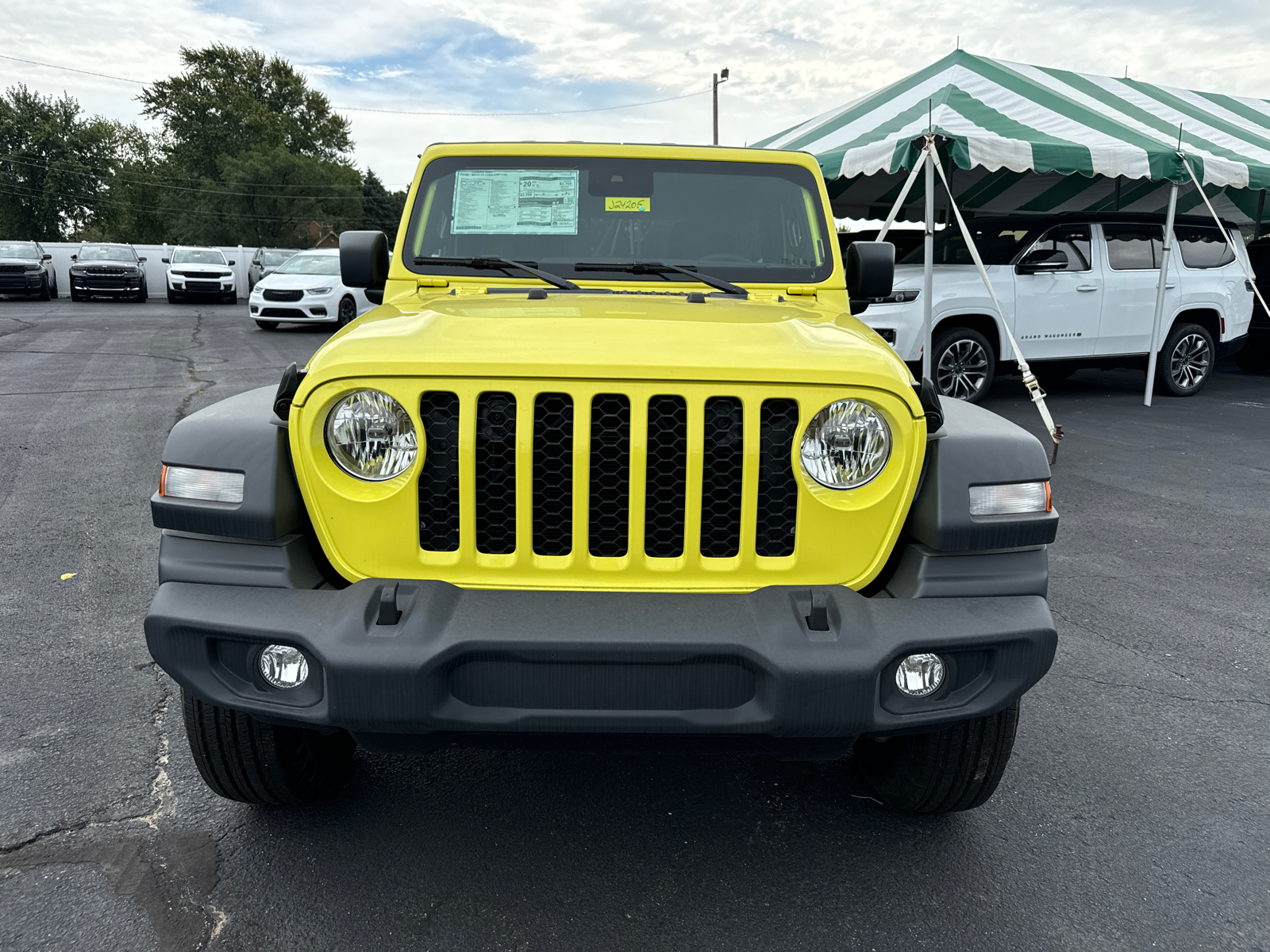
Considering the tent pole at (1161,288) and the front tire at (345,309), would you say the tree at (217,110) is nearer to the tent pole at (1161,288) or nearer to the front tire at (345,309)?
the front tire at (345,309)

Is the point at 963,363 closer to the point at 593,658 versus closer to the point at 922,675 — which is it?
the point at 922,675

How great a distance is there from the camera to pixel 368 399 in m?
2.13

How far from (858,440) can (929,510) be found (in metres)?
0.23

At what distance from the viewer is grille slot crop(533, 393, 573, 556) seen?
2.12 metres

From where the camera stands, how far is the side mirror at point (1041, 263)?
9797 mm

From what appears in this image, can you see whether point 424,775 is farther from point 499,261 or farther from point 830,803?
point 499,261

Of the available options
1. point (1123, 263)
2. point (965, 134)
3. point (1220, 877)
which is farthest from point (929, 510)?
point (1123, 263)

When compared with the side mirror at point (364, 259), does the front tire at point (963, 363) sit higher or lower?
lower

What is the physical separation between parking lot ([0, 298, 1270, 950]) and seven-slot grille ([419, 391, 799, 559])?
846 mm

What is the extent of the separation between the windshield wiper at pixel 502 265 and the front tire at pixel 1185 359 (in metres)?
10.1

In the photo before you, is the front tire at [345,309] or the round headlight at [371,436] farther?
the front tire at [345,309]

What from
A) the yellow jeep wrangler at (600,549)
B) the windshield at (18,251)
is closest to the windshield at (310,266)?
the windshield at (18,251)

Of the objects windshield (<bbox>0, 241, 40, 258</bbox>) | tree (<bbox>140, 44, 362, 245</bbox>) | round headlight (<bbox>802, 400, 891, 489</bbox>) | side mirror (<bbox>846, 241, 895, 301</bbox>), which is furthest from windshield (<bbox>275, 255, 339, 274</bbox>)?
tree (<bbox>140, 44, 362, 245</bbox>)

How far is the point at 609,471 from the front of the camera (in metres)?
2.15
